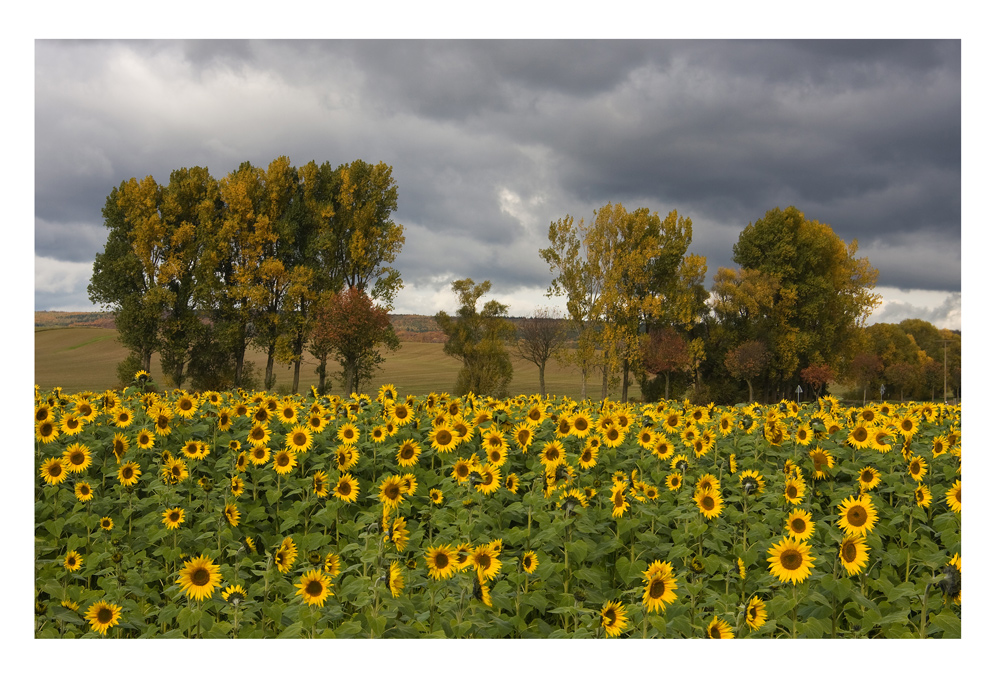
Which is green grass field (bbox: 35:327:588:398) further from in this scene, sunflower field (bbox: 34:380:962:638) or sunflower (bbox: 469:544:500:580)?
sunflower (bbox: 469:544:500:580)

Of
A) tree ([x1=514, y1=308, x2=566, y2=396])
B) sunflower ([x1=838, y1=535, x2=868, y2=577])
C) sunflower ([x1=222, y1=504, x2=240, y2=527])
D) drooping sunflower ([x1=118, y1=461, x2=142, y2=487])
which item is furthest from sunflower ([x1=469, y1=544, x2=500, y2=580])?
tree ([x1=514, y1=308, x2=566, y2=396])

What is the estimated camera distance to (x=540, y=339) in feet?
97.0

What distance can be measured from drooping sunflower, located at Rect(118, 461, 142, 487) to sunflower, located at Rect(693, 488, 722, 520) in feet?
14.6

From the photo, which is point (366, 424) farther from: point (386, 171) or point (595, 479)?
point (386, 171)

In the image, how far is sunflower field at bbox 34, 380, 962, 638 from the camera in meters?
3.43

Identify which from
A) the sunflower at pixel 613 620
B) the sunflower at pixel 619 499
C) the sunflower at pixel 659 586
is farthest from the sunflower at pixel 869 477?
the sunflower at pixel 613 620

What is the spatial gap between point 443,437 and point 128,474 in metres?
2.61

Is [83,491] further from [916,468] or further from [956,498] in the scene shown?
[956,498]

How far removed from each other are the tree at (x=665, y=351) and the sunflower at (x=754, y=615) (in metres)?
23.1

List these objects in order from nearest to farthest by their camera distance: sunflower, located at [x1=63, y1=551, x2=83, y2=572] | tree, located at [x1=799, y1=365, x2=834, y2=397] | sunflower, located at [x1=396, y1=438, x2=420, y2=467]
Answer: sunflower, located at [x1=63, y1=551, x2=83, y2=572] → sunflower, located at [x1=396, y1=438, x2=420, y2=467] → tree, located at [x1=799, y1=365, x2=834, y2=397]

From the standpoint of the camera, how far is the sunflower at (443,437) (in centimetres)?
544

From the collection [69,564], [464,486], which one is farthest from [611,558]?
[69,564]

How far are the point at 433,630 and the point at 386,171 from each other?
25718mm

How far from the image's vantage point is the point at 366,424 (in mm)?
6293
